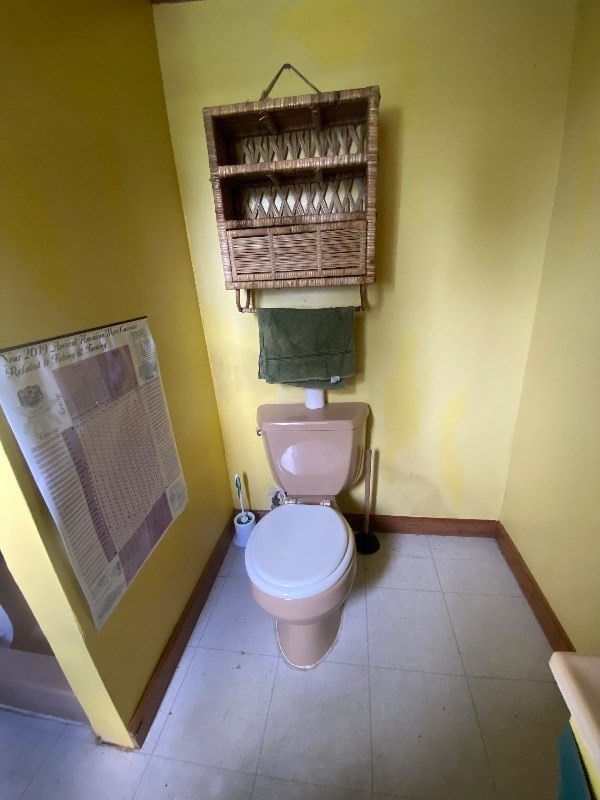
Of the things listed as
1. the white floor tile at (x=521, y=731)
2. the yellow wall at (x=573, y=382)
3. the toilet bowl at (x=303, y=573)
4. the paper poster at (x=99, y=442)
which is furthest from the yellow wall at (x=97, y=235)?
the yellow wall at (x=573, y=382)

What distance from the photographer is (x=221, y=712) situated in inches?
42.5

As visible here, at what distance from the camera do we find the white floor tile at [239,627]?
4.16 ft

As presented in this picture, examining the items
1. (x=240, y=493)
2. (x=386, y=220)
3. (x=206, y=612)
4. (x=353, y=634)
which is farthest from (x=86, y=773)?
(x=386, y=220)

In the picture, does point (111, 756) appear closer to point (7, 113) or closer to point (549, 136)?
point (7, 113)

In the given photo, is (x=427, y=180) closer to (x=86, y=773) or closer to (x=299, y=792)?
(x=299, y=792)

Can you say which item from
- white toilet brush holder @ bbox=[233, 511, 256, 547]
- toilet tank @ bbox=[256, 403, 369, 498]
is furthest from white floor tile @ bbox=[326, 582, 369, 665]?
white toilet brush holder @ bbox=[233, 511, 256, 547]

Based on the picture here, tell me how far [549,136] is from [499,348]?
2.29ft

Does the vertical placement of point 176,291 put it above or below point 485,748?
above

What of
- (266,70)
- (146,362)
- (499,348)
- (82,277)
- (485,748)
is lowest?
(485,748)

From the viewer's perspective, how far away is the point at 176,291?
127cm

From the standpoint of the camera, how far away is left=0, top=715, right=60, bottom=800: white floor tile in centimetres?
95

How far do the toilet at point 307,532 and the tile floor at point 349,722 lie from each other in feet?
A: 0.46

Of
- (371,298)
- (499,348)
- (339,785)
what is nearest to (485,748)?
(339,785)

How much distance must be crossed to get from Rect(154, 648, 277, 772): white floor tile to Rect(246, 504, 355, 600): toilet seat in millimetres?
413
